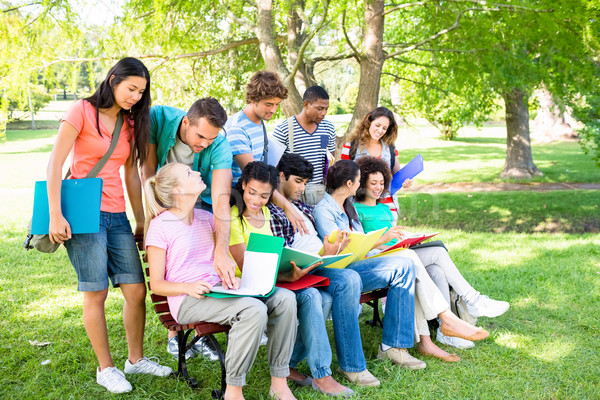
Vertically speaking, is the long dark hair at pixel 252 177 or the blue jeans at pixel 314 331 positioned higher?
the long dark hair at pixel 252 177

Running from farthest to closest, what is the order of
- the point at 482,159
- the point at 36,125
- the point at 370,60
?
the point at 36,125
the point at 482,159
the point at 370,60

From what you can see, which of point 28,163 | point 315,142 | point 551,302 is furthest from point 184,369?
point 28,163

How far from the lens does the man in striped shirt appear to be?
405 centimetres

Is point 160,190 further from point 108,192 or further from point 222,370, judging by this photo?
point 222,370

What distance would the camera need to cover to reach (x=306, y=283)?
3076 millimetres

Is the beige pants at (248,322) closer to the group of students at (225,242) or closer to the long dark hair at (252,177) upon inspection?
the group of students at (225,242)

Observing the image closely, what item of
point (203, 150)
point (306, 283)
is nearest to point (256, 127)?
point (203, 150)

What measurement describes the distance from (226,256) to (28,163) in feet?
67.6

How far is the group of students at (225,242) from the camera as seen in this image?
2836mm

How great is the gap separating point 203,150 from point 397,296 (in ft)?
5.00

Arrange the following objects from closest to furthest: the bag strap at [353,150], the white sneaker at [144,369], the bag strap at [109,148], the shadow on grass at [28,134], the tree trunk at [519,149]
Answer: the bag strap at [109,148] → the white sneaker at [144,369] → the bag strap at [353,150] → the tree trunk at [519,149] → the shadow on grass at [28,134]

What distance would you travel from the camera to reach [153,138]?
10.4 feet

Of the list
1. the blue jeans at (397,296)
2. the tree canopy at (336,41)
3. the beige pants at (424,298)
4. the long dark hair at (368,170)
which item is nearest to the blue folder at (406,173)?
the long dark hair at (368,170)

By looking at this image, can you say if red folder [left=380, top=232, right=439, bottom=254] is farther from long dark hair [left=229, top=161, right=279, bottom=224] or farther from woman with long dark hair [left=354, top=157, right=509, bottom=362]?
long dark hair [left=229, top=161, right=279, bottom=224]
